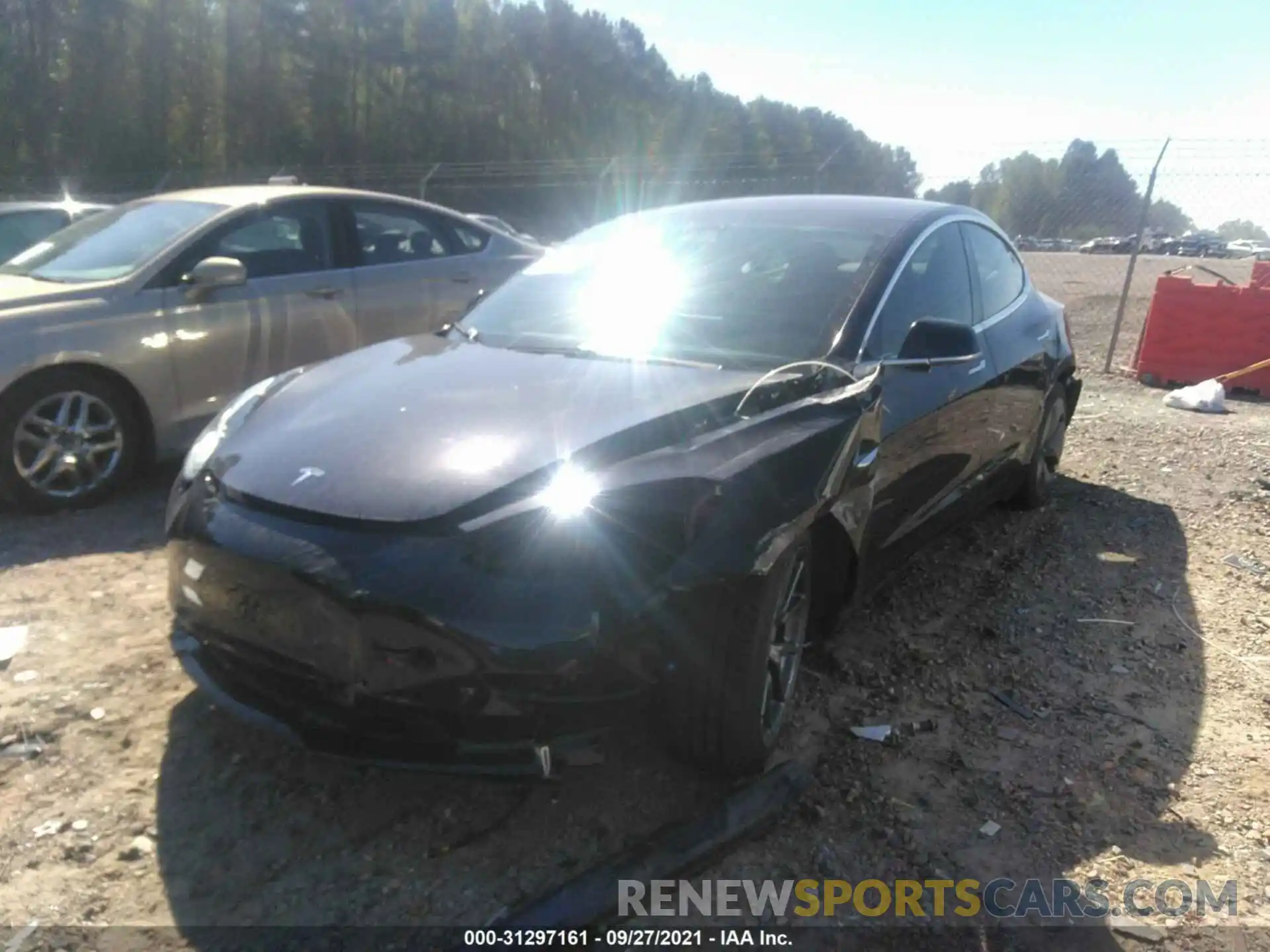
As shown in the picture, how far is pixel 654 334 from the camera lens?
3.48 metres

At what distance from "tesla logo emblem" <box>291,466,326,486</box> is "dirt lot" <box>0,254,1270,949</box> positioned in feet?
2.67

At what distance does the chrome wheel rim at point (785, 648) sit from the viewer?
279cm

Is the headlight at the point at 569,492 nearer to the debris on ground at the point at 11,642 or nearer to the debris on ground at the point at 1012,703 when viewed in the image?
the debris on ground at the point at 1012,703

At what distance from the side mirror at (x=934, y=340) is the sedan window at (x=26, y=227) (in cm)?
766

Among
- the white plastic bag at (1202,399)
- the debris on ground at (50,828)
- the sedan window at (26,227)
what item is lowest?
the debris on ground at (50,828)

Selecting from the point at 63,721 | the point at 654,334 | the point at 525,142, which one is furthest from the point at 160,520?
the point at 525,142

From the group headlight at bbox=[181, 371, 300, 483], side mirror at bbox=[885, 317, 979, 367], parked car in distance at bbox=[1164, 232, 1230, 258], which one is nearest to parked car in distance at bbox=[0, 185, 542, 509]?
headlight at bbox=[181, 371, 300, 483]

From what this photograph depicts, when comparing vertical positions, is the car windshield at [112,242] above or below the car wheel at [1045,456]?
above

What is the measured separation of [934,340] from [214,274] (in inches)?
142

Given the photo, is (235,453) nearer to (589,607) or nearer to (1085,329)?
(589,607)

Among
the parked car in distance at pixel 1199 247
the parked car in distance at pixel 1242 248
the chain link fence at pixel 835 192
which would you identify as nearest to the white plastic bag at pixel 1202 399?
the chain link fence at pixel 835 192

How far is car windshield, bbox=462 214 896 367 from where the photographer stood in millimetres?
3381

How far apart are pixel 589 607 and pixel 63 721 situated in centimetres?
182

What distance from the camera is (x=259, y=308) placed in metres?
5.49
